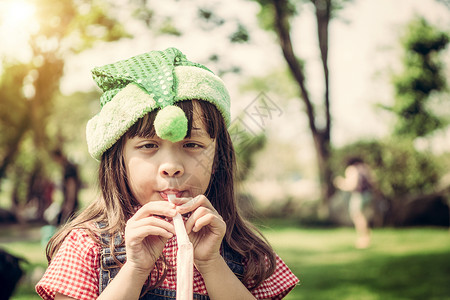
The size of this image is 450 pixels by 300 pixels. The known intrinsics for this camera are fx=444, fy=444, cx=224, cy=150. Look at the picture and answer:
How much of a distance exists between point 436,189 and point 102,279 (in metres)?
12.3

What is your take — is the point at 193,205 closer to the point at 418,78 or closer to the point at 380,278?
the point at 380,278

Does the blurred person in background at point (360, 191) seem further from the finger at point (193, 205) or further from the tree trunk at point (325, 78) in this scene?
the finger at point (193, 205)

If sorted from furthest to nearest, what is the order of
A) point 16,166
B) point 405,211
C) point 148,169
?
point 16,166 → point 405,211 → point 148,169

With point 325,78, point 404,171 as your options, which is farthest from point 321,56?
point 404,171

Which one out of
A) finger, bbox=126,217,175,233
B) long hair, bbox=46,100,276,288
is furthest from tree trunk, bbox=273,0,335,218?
finger, bbox=126,217,175,233

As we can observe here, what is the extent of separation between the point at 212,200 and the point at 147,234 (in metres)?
0.52

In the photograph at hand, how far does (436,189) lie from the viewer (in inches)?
476

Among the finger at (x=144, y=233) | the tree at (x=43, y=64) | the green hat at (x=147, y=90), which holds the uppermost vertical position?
the tree at (x=43, y=64)

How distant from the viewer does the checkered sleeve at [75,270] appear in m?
1.49

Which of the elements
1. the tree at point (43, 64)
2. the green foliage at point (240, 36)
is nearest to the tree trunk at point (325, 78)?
the green foliage at point (240, 36)

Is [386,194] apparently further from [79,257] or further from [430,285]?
[79,257]

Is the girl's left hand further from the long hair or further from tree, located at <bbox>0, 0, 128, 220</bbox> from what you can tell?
tree, located at <bbox>0, 0, 128, 220</bbox>

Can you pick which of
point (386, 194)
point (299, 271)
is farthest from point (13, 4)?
point (386, 194)

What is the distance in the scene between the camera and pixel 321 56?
12750mm
